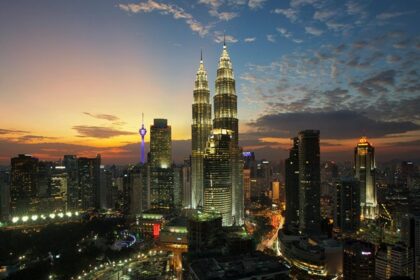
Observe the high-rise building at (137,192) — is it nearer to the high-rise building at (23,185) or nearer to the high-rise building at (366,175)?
the high-rise building at (23,185)

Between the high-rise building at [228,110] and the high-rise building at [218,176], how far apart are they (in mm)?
2234

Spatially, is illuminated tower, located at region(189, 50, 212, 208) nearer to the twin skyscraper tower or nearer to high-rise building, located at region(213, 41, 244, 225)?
the twin skyscraper tower

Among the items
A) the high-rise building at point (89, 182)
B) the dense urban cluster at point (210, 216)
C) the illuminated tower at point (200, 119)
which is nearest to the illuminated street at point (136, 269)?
the dense urban cluster at point (210, 216)

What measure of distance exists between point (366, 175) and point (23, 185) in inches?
1347

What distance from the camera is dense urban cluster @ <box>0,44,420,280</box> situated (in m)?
17.5

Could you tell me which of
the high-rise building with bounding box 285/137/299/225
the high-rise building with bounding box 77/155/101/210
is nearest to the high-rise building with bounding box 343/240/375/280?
the high-rise building with bounding box 285/137/299/225

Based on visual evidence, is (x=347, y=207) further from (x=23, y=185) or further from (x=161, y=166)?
(x=23, y=185)

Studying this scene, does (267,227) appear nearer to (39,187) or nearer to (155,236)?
(155,236)

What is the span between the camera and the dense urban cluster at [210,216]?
1753 cm

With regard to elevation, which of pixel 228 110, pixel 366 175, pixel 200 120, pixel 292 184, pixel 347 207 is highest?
pixel 228 110

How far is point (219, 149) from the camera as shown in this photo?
1046 inches

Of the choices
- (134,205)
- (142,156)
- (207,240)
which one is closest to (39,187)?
(134,205)

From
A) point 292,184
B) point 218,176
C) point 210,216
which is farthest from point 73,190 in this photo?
point 292,184

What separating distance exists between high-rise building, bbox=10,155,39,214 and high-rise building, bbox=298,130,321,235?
2436 centimetres
